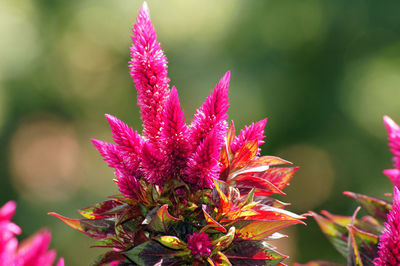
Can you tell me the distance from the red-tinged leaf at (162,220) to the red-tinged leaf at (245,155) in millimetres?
154

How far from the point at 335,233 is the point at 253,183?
370mm

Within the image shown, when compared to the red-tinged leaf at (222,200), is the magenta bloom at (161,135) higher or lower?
higher

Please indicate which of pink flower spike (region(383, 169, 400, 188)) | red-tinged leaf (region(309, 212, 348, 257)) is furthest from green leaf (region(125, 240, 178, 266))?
pink flower spike (region(383, 169, 400, 188))

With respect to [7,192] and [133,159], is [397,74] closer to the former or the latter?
[7,192]

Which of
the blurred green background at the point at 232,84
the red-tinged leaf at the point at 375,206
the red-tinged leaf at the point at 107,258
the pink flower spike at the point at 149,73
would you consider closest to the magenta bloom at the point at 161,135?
the pink flower spike at the point at 149,73

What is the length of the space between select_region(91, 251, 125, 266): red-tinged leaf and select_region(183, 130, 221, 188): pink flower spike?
19cm

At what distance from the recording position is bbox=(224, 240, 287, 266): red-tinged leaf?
2.73 feet

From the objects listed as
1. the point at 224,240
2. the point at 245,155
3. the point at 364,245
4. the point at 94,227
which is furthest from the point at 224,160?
the point at 364,245

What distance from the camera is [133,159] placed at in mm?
831

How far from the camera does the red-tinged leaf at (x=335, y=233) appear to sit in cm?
114

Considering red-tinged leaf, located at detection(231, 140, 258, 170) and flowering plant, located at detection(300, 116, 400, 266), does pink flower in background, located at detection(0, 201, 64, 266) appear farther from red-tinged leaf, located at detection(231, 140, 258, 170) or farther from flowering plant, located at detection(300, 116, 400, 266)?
flowering plant, located at detection(300, 116, 400, 266)

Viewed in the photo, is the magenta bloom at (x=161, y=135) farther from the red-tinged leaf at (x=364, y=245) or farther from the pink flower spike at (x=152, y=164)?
the red-tinged leaf at (x=364, y=245)

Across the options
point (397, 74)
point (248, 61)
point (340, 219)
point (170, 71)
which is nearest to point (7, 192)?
point (170, 71)

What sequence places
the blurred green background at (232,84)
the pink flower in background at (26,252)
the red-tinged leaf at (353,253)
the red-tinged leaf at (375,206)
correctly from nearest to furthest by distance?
1. the pink flower in background at (26,252)
2. the red-tinged leaf at (353,253)
3. the red-tinged leaf at (375,206)
4. the blurred green background at (232,84)
